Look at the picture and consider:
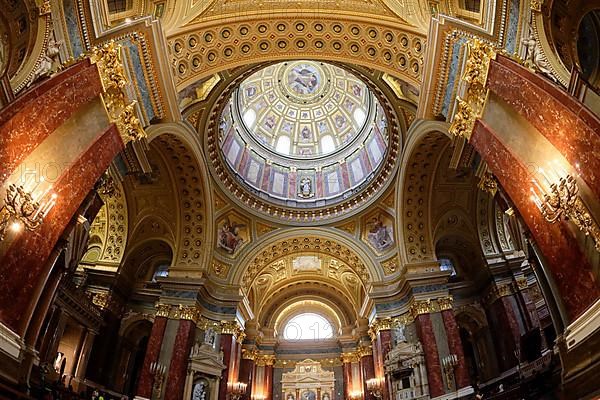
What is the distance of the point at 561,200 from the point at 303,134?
2065cm

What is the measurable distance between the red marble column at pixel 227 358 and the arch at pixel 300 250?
2866 mm

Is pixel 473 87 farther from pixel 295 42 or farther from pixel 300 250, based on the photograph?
pixel 300 250

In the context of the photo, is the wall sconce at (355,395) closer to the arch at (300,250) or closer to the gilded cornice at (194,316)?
the arch at (300,250)

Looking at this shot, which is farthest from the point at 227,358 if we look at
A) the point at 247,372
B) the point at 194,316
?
the point at 247,372

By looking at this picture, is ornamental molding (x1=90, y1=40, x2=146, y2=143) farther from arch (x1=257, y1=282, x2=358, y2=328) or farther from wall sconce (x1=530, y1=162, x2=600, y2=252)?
arch (x1=257, y1=282, x2=358, y2=328)

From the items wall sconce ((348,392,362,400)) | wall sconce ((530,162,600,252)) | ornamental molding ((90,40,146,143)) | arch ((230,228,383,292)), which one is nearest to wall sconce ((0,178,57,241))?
ornamental molding ((90,40,146,143))

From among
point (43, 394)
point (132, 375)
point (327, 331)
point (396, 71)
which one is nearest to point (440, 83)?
point (396, 71)

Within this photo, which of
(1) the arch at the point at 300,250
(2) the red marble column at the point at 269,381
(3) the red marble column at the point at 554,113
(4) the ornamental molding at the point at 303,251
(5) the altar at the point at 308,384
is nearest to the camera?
(3) the red marble column at the point at 554,113

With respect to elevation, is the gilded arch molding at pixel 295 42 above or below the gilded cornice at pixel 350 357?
above

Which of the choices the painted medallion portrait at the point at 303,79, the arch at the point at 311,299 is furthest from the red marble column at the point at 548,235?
the arch at the point at 311,299

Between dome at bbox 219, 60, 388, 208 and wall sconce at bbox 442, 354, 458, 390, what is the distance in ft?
31.9

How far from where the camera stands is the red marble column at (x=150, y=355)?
15.7 metres

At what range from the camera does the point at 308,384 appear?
26.0 m

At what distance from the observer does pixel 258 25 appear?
1370cm
